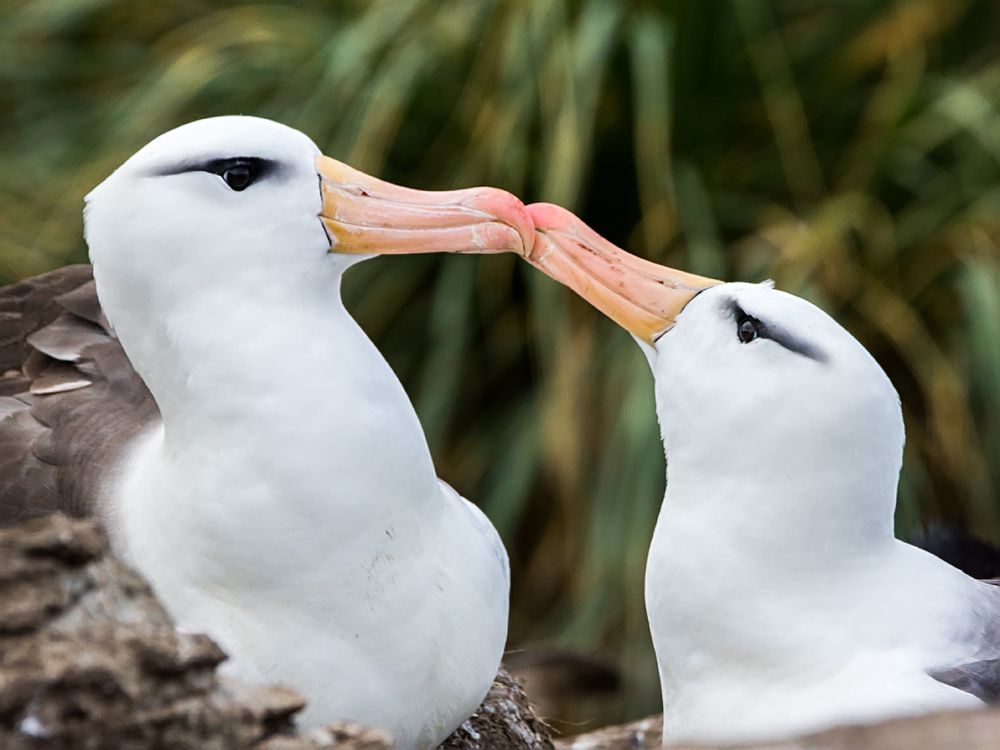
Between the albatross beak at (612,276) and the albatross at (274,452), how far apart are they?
0.24 metres

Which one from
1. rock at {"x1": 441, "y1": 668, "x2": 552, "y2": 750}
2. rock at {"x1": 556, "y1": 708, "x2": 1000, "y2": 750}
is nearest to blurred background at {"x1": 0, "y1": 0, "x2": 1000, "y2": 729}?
rock at {"x1": 441, "y1": 668, "x2": 552, "y2": 750}

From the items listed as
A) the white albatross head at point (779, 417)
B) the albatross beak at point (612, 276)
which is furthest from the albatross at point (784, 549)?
the albatross beak at point (612, 276)

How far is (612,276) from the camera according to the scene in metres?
3.59

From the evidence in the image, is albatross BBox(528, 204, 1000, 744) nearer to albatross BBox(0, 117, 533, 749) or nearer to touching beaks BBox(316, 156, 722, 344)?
touching beaks BBox(316, 156, 722, 344)

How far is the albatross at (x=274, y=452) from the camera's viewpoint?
10.5 feet

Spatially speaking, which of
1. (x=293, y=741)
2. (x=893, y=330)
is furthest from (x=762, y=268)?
(x=293, y=741)

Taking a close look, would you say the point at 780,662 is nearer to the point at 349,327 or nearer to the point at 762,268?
the point at 349,327

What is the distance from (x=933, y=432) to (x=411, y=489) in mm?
3092

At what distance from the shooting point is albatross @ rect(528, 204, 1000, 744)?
10.5 ft

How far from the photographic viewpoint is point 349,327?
3.38m

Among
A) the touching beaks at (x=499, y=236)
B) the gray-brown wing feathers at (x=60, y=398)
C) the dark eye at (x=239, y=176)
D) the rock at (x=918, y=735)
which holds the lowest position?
the rock at (x=918, y=735)

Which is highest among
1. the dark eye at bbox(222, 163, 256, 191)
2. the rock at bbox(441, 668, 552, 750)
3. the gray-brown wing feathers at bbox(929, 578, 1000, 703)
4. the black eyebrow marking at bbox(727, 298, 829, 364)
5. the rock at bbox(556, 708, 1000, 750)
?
the dark eye at bbox(222, 163, 256, 191)

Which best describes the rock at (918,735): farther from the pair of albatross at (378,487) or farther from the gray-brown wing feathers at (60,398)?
the gray-brown wing feathers at (60,398)

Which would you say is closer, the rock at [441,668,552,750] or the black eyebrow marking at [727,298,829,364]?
the black eyebrow marking at [727,298,829,364]
